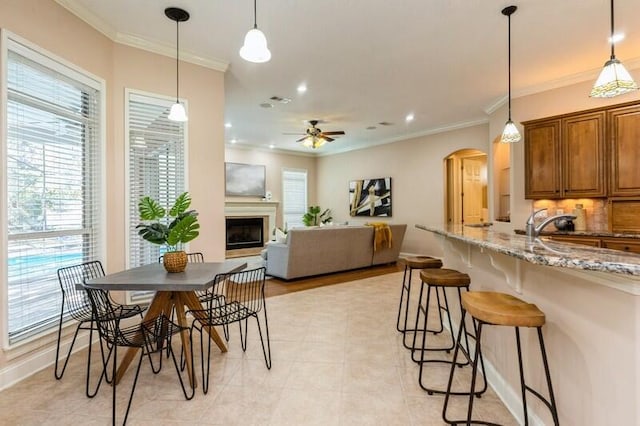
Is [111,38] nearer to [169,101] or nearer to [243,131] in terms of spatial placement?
[169,101]

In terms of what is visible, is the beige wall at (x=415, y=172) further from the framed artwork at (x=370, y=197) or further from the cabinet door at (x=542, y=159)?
the cabinet door at (x=542, y=159)

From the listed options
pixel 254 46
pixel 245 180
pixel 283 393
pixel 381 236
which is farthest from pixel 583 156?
pixel 245 180

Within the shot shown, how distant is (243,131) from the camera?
733 centimetres

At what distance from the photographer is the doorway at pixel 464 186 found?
7305 mm

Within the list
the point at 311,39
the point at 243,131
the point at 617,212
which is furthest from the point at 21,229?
the point at 617,212

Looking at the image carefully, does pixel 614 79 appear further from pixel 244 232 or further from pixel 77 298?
pixel 244 232

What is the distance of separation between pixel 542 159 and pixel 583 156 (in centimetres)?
45

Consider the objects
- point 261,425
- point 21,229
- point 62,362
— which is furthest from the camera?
point 62,362

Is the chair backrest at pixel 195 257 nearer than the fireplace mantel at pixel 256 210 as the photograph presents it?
Yes

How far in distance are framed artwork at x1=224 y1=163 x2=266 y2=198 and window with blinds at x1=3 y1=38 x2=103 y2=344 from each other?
5.34 meters

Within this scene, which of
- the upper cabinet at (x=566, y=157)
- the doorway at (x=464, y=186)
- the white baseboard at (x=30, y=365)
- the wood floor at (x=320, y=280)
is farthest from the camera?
the doorway at (x=464, y=186)

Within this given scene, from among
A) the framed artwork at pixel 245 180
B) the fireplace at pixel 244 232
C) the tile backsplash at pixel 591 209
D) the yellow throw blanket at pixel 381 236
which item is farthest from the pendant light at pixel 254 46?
the fireplace at pixel 244 232

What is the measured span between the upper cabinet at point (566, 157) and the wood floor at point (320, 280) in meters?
2.78

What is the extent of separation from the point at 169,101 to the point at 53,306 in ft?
7.18
